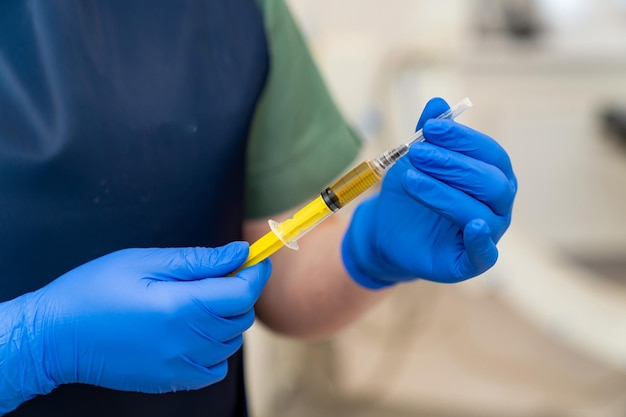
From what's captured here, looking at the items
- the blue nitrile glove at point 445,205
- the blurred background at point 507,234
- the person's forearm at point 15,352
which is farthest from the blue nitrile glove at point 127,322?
the blurred background at point 507,234

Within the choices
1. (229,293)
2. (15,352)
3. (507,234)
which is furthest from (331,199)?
(507,234)

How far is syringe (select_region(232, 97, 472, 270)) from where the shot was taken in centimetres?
49

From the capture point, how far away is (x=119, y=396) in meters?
0.55

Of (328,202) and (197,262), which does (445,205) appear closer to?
(328,202)

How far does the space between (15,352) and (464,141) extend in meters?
0.37

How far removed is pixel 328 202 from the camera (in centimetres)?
49

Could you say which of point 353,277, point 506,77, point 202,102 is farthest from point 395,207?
point 506,77

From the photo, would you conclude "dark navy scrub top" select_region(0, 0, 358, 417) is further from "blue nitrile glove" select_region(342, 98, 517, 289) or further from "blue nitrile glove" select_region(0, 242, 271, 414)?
"blue nitrile glove" select_region(342, 98, 517, 289)

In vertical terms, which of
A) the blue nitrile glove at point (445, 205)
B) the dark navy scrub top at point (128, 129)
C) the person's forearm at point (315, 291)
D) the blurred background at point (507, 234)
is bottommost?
the blurred background at point (507, 234)

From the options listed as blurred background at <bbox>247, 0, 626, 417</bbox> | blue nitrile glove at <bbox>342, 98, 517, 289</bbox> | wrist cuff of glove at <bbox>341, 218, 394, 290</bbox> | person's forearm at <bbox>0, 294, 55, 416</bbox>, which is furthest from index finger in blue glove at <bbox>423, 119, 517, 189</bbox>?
blurred background at <bbox>247, 0, 626, 417</bbox>

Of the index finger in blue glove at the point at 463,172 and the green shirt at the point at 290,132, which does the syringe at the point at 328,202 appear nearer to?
the index finger in blue glove at the point at 463,172

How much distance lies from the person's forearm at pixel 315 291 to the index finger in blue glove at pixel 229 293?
0.58 feet

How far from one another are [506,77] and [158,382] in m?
1.73

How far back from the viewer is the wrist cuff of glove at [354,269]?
0.62 m
